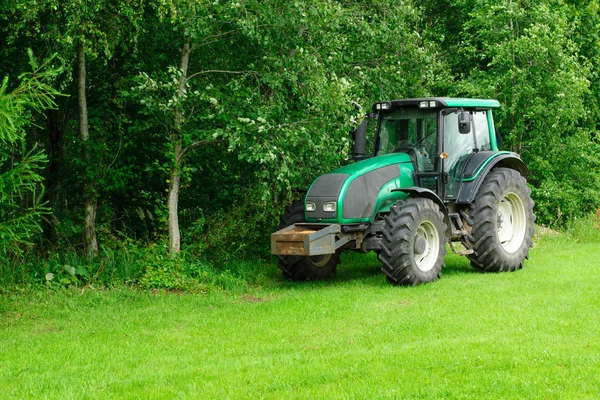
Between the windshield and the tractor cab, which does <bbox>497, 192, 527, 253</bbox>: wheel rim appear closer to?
the tractor cab

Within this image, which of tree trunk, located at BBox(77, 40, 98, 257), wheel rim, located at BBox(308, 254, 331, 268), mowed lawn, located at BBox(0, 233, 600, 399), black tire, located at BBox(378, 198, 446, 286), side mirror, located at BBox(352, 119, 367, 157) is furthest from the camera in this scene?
tree trunk, located at BBox(77, 40, 98, 257)

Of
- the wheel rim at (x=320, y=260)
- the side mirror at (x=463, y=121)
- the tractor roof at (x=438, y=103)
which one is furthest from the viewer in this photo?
the wheel rim at (x=320, y=260)

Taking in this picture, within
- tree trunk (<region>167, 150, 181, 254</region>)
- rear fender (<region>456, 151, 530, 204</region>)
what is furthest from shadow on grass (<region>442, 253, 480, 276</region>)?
tree trunk (<region>167, 150, 181, 254</region>)

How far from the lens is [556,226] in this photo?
1688 centimetres

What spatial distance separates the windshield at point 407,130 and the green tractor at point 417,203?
0.01 meters

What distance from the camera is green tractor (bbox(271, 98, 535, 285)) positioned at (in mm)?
11141

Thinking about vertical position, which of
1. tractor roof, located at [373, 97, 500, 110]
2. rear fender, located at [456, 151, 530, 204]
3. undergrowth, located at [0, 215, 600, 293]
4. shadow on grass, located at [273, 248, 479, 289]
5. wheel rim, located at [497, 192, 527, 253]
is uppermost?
tractor roof, located at [373, 97, 500, 110]

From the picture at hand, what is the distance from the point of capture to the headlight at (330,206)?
11234 mm

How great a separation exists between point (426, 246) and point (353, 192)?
1.29m

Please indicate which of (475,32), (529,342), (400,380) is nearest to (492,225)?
(529,342)

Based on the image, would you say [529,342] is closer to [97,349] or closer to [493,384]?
[493,384]

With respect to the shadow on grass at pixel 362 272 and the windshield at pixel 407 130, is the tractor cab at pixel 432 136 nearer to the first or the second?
the windshield at pixel 407 130

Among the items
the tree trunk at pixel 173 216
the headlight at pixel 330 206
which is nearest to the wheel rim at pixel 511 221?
the headlight at pixel 330 206

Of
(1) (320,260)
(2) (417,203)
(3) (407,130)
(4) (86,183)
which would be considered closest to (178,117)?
(4) (86,183)
